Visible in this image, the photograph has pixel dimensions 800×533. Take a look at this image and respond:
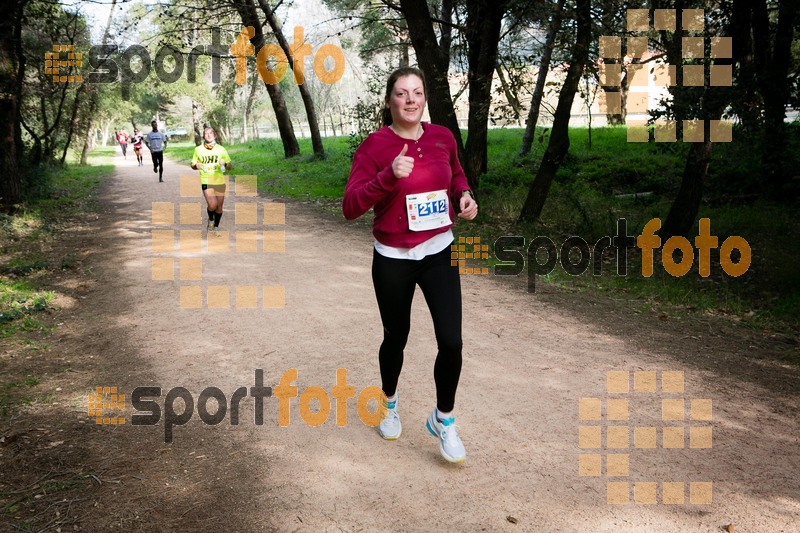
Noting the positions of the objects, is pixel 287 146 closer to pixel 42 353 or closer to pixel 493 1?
pixel 493 1

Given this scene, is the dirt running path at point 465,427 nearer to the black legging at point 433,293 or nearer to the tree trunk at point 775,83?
the black legging at point 433,293

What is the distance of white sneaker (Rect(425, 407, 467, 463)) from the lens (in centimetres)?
372

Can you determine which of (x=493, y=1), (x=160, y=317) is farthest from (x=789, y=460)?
(x=493, y=1)

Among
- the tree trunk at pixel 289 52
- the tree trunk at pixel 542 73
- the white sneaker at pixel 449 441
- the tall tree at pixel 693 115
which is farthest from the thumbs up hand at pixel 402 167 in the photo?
the tree trunk at pixel 289 52

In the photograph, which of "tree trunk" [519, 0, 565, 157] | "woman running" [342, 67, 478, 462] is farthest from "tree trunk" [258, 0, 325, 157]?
"woman running" [342, 67, 478, 462]

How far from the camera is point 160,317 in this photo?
6852 mm

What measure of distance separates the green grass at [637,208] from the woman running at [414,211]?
4605 mm

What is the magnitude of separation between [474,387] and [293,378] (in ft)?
5.08

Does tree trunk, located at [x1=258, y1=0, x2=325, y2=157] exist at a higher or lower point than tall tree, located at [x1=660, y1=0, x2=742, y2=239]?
higher

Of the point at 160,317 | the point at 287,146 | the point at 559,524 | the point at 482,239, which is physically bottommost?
the point at 559,524

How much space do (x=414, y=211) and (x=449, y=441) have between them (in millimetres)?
1490

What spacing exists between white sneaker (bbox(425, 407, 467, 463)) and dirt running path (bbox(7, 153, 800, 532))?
0.10 meters

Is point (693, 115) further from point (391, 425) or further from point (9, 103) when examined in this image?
point (9, 103)

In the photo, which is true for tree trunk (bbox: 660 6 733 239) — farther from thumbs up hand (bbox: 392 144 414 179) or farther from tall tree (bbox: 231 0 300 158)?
tall tree (bbox: 231 0 300 158)
